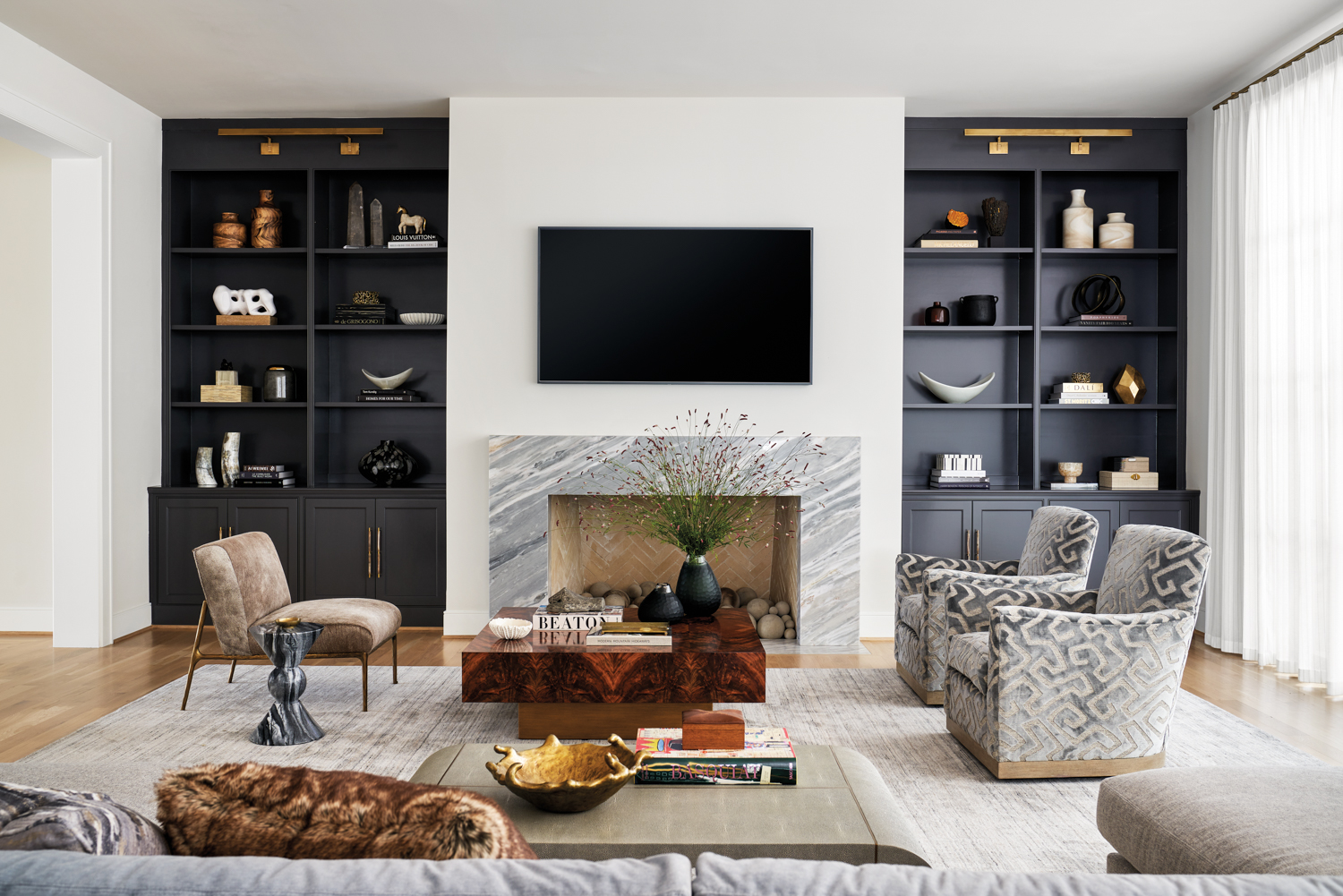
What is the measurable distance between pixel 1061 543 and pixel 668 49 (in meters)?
2.92

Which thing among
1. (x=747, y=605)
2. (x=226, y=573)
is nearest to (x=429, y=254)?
(x=226, y=573)

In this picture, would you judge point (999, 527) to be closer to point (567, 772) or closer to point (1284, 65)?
point (1284, 65)

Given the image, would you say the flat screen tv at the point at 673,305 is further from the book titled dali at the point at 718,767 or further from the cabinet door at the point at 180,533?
the book titled dali at the point at 718,767

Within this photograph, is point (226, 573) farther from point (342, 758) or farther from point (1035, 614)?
point (1035, 614)

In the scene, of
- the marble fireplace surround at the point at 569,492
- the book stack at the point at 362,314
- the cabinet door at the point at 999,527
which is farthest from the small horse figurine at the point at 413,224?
the cabinet door at the point at 999,527

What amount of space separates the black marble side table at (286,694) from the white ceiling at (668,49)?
2700 mm

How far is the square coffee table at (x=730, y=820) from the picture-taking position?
1.55 m

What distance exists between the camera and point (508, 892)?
0.80m

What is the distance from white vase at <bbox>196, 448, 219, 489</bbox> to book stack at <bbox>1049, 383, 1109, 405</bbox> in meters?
5.15

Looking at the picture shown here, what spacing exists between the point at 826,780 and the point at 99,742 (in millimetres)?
2736

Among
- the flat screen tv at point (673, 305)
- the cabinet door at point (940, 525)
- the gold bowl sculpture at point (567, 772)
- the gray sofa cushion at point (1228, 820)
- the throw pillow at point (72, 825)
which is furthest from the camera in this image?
the cabinet door at point (940, 525)

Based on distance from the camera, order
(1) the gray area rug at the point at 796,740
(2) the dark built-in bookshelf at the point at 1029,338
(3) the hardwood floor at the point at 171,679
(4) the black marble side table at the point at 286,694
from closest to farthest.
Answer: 1. (1) the gray area rug at the point at 796,740
2. (4) the black marble side table at the point at 286,694
3. (3) the hardwood floor at the point at 171,679
4. (2) the dark built-in bookshelf at the point at 1029,338

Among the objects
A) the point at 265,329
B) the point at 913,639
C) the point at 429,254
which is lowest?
the point at 913,639

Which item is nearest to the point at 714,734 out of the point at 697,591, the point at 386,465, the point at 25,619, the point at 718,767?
the point at 718,767
